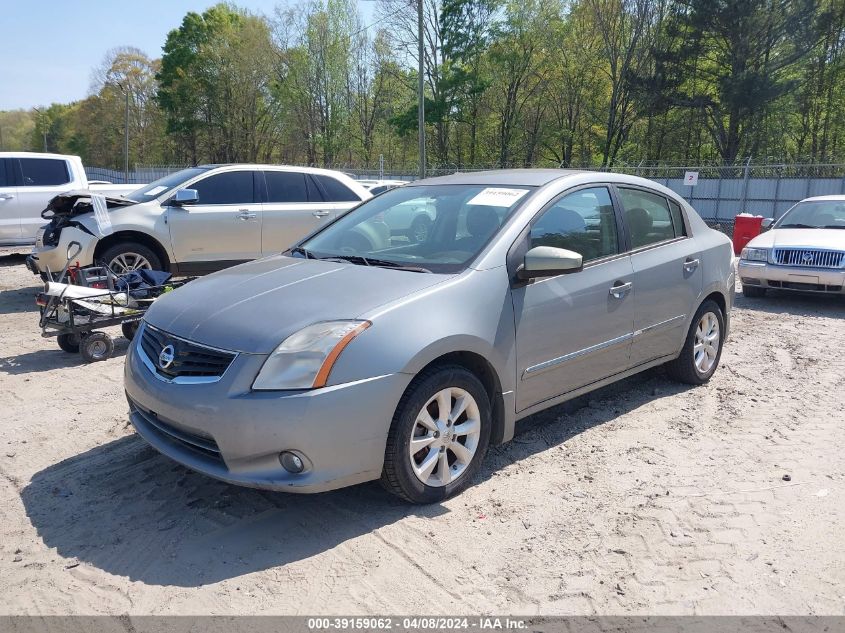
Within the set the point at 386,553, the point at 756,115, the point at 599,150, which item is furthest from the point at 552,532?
the point at 599,150

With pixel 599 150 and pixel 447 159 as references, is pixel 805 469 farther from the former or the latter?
pixel 447 159

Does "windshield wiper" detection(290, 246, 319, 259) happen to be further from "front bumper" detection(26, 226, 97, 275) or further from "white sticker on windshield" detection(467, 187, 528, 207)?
"front bumper" detection(26, 226, 97, 275)

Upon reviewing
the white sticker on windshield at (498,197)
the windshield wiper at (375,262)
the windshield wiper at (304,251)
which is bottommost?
the windshield wiper at (375,262)

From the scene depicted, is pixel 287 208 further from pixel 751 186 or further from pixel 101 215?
pixel 751 186

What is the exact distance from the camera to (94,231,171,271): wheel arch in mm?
8242

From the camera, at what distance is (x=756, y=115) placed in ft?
111

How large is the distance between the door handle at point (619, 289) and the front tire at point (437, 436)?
132 centimetres

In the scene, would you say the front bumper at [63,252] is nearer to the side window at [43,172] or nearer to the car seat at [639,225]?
the side window at [43,172]

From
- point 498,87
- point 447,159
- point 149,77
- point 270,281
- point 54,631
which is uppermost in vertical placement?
point 149,77

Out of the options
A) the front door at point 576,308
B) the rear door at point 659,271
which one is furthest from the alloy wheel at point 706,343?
the front door at point 576,308

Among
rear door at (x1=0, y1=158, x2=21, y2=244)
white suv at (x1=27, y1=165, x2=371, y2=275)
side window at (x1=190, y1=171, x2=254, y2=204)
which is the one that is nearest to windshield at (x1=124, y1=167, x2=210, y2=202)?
white suv at (x1=27, y1=165, x2=371, y2=275)

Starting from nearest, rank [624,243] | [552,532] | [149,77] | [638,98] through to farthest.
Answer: [552,532] < [624,243] < [638,98] < [149,77]

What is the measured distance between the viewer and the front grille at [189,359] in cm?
316

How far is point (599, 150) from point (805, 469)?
42215mm
